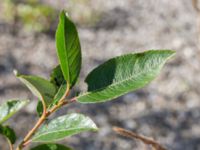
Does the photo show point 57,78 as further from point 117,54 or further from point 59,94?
point 117,54

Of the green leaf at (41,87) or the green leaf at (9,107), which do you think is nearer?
the green leaf at (41,87)

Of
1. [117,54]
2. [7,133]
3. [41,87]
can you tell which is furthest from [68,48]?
[117,54]

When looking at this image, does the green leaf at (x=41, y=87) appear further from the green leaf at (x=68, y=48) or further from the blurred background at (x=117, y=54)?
the blurred background at (x=117, y=54)

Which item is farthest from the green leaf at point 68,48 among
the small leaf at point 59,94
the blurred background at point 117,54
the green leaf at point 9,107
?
the blurred background at point 117,54

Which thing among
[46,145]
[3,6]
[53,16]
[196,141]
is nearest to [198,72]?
[196,141]

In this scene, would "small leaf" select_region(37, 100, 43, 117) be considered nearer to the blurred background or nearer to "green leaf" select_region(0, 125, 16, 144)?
"green leaf" select_region(0, 125, 16, 144)

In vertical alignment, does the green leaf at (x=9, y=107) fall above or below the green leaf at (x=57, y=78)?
below

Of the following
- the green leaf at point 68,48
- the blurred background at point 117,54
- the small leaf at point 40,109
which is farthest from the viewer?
the blurred background at point 117,54
